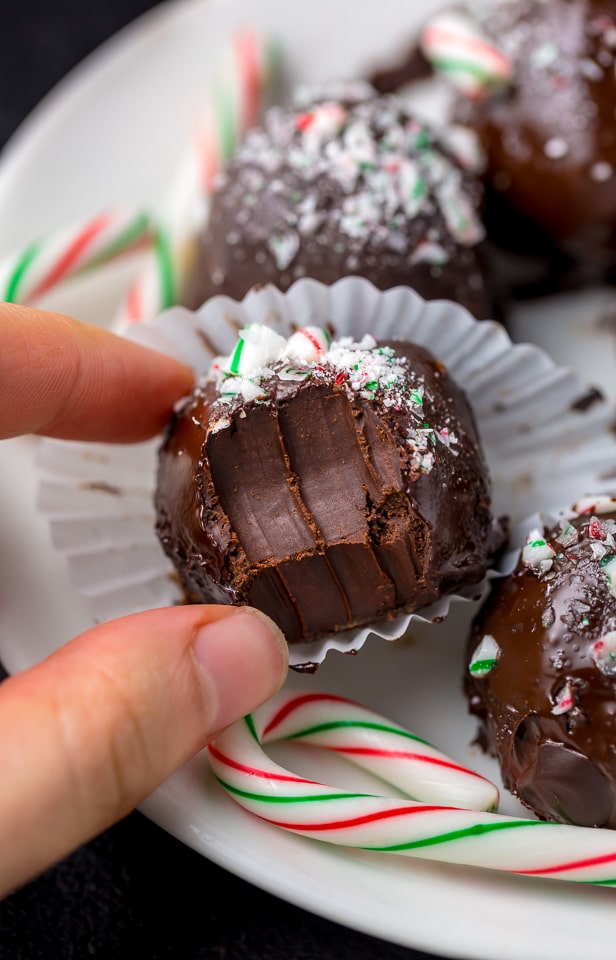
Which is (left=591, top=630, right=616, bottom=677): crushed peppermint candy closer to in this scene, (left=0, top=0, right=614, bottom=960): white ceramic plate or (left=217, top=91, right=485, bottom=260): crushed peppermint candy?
(left=0, top=0, right=614, bottom=960): white ceramic plate

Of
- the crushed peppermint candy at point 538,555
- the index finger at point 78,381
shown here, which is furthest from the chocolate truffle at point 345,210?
the crushed peppermint candy at point 538,555

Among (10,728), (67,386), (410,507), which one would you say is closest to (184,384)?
(67,386)

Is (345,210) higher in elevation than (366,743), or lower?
higher

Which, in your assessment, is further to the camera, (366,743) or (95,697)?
(366,743)

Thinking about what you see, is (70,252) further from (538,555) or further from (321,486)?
(538,555)

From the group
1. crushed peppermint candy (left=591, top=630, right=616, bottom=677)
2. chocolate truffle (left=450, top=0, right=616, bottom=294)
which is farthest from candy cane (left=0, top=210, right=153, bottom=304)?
crushed peppermint candy (left=591, top=630, right=616, bottom=677)

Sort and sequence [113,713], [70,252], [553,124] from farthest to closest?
[70,252] → [553,124] → [113,713]

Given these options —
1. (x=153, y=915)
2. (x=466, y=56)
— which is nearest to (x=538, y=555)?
(x=153, y=915)
